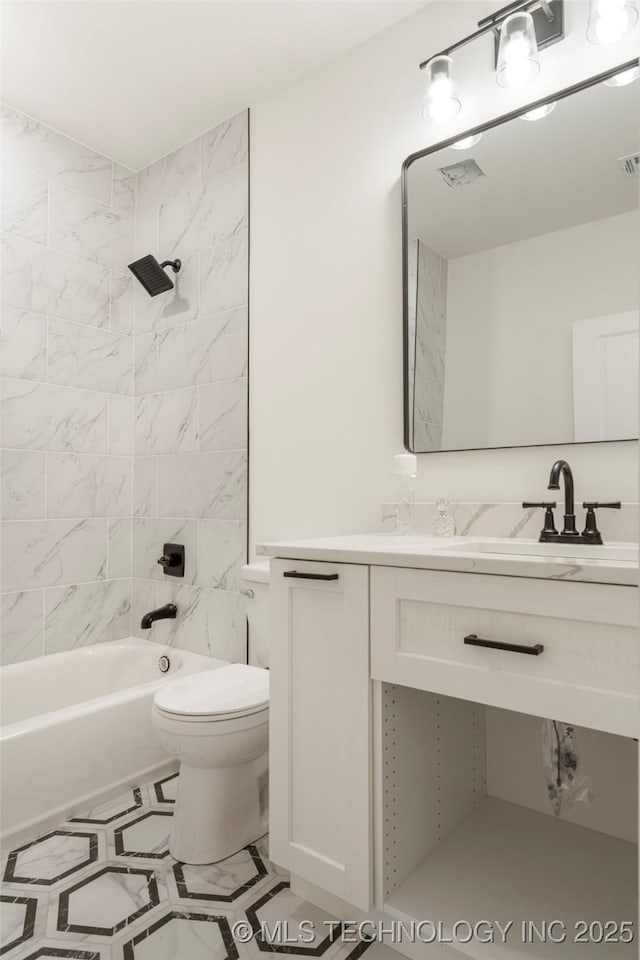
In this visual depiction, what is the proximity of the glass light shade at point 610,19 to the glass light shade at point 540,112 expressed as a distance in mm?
153

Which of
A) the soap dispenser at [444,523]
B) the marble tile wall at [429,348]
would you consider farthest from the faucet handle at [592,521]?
the marble tile wall at [429,348]

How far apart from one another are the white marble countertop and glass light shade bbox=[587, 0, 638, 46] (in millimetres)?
1252

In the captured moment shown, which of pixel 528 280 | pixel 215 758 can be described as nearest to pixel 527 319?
pixel 528 280

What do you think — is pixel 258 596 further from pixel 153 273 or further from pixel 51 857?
pixel 153 273

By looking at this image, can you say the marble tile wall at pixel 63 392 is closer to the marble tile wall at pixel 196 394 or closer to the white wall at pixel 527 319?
the marble tile wall at pixel 196 394

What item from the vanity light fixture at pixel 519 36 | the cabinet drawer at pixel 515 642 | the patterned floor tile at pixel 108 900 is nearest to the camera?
the cabinet drawer at pixel 515 642

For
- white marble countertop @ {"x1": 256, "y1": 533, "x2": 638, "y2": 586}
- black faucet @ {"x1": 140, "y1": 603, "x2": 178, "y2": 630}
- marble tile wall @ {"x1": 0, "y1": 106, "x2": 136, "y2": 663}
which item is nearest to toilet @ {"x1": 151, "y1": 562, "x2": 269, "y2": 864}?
white marble countertop @ {"x1": 256, "y1": 533, "x2": 638, "y2": 586}

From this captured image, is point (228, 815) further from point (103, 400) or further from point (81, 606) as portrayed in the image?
point (103, 400)

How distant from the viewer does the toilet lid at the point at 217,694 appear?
4.99 feet

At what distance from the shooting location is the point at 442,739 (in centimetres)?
146

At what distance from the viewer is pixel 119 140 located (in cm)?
258

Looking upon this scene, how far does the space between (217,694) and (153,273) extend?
6.06 ft

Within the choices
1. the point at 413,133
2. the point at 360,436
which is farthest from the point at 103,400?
the point at 413,133

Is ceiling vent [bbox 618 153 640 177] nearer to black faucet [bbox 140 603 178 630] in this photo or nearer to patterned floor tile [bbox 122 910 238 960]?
patterned floor tile [bbox 122 910 238 960]
